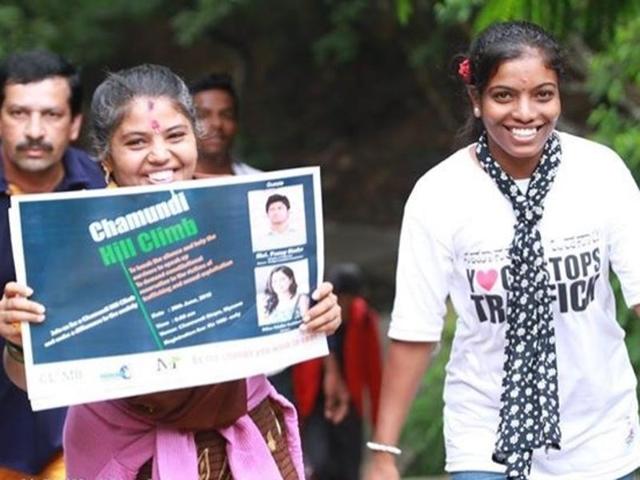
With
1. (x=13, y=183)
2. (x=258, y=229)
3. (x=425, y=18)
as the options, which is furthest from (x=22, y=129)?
(x=425, y=18)

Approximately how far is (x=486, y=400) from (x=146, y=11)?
11.1 meters

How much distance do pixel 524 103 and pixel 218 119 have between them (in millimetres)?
2516

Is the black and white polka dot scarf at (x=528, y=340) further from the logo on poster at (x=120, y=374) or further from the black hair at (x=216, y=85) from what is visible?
the black hair at (x=216, y=85)

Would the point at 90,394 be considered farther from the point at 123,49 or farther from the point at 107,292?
the point at 123,49

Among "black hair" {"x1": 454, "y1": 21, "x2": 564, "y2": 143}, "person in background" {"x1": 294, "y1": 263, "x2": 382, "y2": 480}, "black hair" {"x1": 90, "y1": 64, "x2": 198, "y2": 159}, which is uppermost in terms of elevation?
"black hair" {"x1": 454, "y1": 21, "x2": 564, "y2": 143}

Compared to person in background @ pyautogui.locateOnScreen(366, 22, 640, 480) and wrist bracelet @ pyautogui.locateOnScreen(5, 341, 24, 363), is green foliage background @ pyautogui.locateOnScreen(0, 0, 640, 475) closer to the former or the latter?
person in background @ pyautogui.locateOnScreen(366, 22, 640, 480)

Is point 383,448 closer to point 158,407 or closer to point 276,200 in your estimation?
point 158,407

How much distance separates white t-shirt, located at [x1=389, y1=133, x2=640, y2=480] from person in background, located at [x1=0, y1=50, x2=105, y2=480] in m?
1.28

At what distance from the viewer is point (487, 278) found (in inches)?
183

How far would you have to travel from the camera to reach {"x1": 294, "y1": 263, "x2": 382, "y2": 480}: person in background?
900 centimetres

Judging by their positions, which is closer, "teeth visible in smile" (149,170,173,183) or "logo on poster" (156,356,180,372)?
"logo on poster" (156,356,180,372)

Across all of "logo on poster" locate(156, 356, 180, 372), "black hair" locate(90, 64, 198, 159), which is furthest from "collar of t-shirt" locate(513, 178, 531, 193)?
"logo on poster" locate(156, 356, 180, 372)

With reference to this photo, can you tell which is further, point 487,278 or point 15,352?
point 487,278

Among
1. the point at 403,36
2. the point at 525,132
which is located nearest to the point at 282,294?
the point at 525,132
